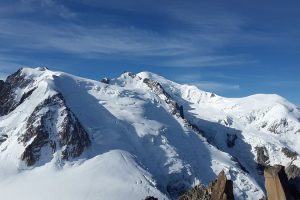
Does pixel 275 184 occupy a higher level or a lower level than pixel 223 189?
higher

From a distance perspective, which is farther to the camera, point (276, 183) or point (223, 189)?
point (223, 189)

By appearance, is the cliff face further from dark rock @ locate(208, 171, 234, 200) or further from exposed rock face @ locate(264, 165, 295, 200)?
dark rock @ locate(208, 171, 234, 200)

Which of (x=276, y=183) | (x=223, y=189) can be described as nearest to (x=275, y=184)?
(x=276, y=183)

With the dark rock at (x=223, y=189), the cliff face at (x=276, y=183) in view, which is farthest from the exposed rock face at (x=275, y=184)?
the dark rock at (x=223, y=189)

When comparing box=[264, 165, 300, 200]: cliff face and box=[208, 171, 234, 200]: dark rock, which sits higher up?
box=[264, 165, 300, 200]: cliff face

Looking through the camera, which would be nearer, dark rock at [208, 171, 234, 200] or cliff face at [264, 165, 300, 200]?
cliff face at [264, 165, 300, 200]

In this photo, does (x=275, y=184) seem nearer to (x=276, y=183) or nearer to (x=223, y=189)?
(x=276, y=183)

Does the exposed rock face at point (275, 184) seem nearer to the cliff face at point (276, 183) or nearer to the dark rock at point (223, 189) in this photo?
the cliff face at point (276, 183)

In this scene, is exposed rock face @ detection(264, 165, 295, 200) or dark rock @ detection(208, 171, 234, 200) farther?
dark rock @ detection(208, 171, 234, 200)

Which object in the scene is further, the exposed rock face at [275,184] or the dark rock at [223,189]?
the dark rock at [223,189]

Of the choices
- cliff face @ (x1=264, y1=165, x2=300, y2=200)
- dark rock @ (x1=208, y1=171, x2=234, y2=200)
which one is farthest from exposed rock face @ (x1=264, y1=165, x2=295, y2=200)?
dark rock @ (x1=208, y1=171, x2=234, y2=200)

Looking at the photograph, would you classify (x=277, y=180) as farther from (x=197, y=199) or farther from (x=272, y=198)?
(x=197, y=199)

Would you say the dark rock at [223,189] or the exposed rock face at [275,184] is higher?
the exposed rock face at [275,184]

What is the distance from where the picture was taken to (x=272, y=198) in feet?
87.1
